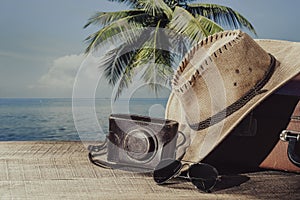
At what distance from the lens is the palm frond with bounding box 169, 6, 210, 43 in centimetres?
573

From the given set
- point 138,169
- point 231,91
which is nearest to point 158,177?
point 138,169

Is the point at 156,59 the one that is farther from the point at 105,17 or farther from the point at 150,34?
the point at 105,17

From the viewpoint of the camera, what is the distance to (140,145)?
34.1 inches

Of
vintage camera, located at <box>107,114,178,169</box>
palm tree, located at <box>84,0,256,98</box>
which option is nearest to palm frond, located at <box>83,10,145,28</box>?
palm tree, located at <box>84,0,256,98</box>

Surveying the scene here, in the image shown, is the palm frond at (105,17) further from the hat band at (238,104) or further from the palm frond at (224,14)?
the hat band at (238,104)

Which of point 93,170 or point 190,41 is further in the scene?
point 190,41

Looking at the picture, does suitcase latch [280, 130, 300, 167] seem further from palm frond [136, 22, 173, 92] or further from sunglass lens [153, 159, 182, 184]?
palm frond [136, 22, 173, 92]

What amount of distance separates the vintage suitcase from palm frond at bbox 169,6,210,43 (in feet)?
15.9

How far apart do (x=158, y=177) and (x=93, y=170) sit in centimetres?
15

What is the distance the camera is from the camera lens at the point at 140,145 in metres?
0.85

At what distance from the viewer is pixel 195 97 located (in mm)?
853

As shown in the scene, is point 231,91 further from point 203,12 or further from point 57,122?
point 57,122

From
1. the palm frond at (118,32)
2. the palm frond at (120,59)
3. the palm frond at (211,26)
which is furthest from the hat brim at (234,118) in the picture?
the palm frond at (120,59)

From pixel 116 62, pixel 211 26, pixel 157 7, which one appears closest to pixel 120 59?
pixel 116 62
